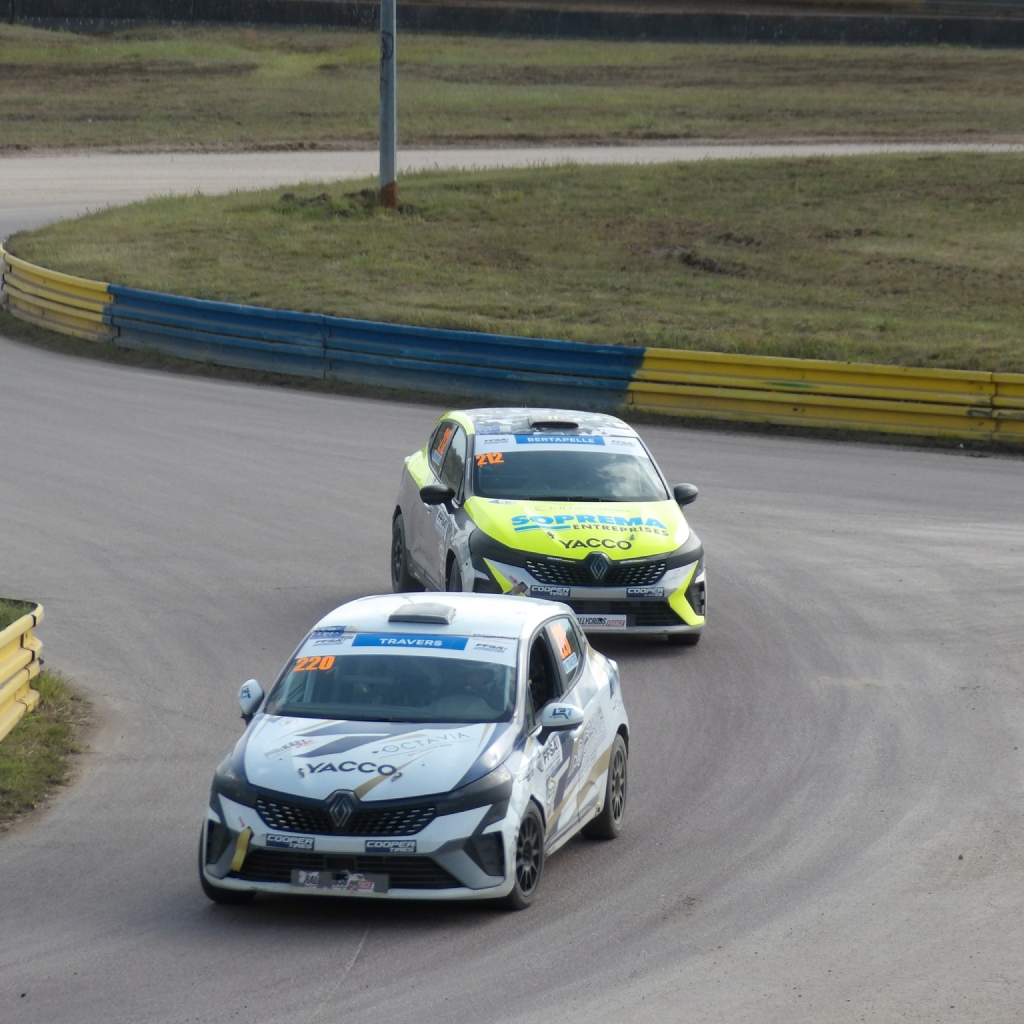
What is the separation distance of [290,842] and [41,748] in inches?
134

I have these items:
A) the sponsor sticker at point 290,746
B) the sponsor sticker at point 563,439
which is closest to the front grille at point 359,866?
the sponsor sticker at point 290,746

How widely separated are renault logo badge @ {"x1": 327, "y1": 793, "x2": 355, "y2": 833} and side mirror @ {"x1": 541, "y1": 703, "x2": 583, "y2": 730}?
3.86ft

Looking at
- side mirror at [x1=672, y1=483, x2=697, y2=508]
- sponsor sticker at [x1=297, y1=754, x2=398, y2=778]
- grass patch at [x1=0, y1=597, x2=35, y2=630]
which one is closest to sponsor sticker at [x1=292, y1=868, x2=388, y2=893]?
sponsor sticker at [x1=297, y1=754, x2=398, y2=778]

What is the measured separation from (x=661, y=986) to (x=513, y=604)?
2621 mm

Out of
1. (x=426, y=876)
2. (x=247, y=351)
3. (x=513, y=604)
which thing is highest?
(x=513, y=604)

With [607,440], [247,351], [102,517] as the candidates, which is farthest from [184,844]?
[247,351]

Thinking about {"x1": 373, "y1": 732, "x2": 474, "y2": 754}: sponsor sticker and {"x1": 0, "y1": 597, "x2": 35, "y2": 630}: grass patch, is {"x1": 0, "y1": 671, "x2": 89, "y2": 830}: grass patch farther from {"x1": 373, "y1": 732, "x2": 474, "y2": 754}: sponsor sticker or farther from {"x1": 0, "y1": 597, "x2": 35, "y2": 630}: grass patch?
{"x1": 373, "y1": 732, "x2": 474, "y2": 754}: sponsor sticker

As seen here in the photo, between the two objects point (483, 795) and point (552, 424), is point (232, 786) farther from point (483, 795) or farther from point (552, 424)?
point (552, 424)

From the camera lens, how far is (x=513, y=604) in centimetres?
916

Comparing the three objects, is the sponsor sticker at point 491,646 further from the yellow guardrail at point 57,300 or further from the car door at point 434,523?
the yellow guardrail at point 57,300

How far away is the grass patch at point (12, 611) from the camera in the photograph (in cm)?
1134

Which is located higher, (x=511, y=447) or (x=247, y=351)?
(x=511, y=447)

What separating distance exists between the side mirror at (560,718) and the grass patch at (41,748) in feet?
10.4

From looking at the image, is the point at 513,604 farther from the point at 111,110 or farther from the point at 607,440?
the point at 111,110
